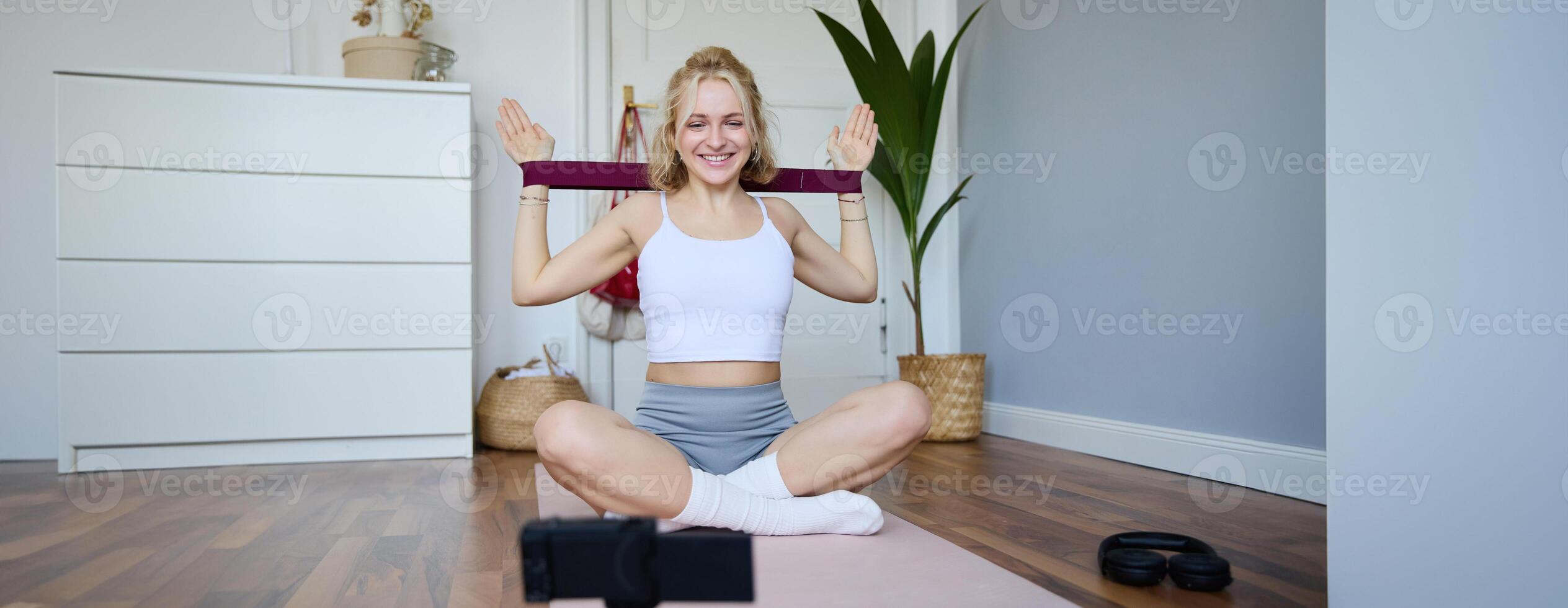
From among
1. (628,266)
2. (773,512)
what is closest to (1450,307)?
(773,512)

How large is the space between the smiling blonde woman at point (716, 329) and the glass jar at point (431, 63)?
1683mm

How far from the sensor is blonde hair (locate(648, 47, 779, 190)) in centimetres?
175

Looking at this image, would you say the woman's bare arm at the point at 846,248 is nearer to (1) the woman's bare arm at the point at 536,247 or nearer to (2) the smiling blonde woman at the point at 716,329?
(2) the smiling blonde woman at the point at 716,329

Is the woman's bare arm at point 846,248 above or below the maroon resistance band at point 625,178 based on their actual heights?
below

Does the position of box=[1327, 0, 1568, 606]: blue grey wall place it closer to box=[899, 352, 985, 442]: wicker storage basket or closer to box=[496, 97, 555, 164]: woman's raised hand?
box=[496, 97, 555, 164]: woman's raised hand

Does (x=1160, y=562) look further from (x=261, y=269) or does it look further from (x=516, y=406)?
(x=261, y=269)

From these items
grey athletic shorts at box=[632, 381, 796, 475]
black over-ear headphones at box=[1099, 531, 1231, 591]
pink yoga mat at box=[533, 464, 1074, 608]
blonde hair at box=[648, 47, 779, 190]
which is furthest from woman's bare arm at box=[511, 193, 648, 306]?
black over-ear headphones at box=[1099, 531, 1231, 591]

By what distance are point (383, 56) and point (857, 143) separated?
1977mm

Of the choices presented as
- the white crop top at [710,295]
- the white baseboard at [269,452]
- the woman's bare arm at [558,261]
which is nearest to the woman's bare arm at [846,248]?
the white crop top at [710,295]

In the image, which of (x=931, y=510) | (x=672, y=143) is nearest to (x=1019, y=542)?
(x=931, y=510)

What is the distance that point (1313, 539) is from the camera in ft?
5.57

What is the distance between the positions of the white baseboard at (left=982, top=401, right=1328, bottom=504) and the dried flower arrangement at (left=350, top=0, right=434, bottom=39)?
2344mm

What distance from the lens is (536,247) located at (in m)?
1.70

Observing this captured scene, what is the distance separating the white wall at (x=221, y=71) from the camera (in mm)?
3199
